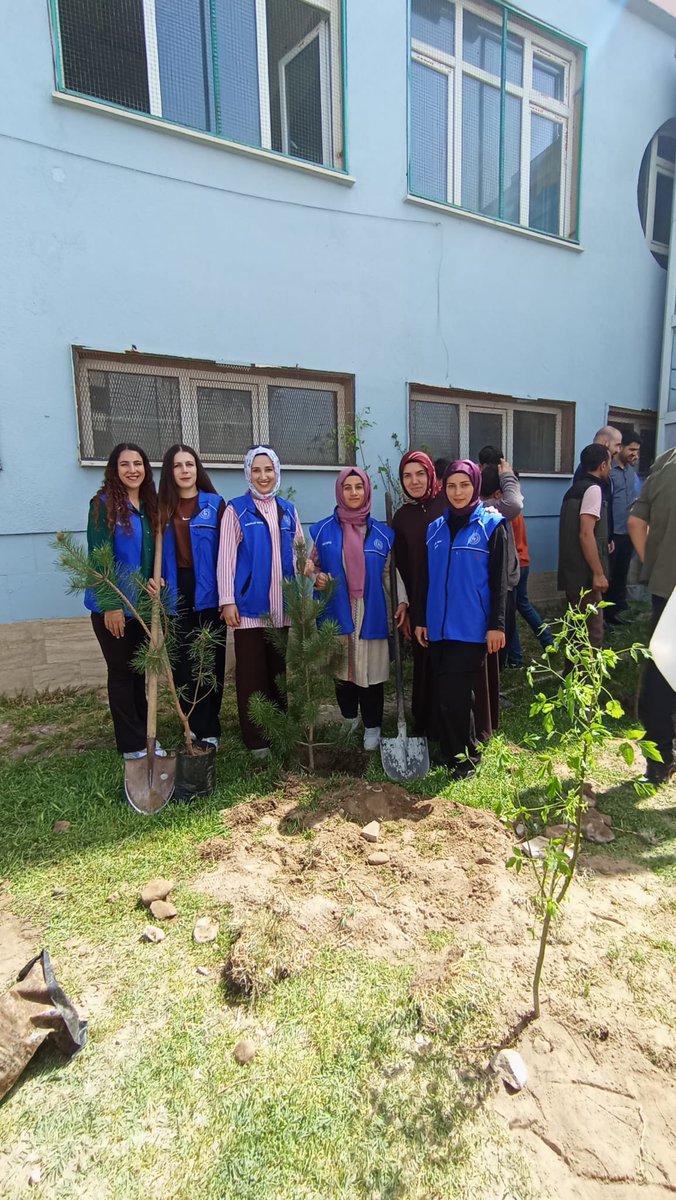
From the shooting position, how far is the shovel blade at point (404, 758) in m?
3.15

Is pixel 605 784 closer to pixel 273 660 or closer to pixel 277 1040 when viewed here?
pixel 273 660

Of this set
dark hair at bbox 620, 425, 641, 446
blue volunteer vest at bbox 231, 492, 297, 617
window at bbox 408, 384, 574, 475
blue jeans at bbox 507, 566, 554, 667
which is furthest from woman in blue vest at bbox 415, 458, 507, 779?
dark hair at bbox 620, 425, 641, 446

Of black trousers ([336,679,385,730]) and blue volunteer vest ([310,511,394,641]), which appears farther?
black trousers ([336,679,385,730])

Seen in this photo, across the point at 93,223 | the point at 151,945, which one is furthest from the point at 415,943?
the point at 93,223

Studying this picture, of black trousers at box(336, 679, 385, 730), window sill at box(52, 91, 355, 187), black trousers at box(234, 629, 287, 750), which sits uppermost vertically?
window sill at box(52, 91, 355, 187)

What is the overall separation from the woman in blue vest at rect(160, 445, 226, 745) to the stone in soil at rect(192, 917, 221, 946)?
104 centimetres

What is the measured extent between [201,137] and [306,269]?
1130 millimetres

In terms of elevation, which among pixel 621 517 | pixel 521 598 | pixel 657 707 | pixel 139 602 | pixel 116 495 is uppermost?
pixel 116 495

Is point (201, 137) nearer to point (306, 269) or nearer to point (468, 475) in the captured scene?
point (306, 269)

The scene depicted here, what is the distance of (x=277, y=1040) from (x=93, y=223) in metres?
4.77

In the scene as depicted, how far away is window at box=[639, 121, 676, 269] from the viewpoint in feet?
23.8

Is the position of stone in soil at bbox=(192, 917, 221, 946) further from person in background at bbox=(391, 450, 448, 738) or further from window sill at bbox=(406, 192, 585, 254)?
window sill at bbox=(406, 192, 585, 254)

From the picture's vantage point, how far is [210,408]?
4.91 meters

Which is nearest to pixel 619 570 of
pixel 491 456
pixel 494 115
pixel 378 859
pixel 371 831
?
pixel 491 456
